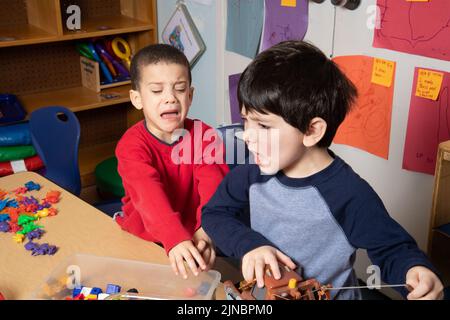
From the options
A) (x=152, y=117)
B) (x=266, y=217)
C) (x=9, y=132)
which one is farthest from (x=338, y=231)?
(x=9, y=132)

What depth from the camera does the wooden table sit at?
1184mm

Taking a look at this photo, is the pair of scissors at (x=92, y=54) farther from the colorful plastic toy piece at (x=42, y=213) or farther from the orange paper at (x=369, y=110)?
the colorful plastic toy piece at (x=42, y=213)

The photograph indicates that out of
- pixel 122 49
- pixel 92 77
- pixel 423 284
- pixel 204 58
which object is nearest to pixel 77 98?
pixel 92 77

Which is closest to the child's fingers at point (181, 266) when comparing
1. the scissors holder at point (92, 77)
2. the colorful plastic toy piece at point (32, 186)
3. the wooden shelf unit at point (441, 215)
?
the colorful plastic toy piece at point (32, 186)

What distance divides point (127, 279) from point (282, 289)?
39 centimetres

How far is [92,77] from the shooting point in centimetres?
320

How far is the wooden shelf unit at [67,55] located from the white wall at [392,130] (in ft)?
4.24

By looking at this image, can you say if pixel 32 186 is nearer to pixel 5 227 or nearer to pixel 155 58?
pixel 5 227

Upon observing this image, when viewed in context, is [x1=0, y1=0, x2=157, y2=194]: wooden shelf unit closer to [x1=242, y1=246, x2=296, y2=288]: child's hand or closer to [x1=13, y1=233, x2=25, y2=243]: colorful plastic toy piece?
[x1=13, y1=233, x2=25, y2=243]: colorful plastic toy piece

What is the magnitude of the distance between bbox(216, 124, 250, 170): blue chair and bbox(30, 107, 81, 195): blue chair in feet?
2.46

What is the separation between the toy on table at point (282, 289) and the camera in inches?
34.9

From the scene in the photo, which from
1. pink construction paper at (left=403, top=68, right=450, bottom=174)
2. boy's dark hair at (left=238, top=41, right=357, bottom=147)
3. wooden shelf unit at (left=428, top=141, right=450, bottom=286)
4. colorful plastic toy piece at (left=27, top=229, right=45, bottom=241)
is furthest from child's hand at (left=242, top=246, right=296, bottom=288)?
pink construction paper at (left=403, top=68, right=450, bottom=174)

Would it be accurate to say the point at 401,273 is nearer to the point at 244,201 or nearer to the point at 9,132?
the point at 244,201

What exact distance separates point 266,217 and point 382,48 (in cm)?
121
